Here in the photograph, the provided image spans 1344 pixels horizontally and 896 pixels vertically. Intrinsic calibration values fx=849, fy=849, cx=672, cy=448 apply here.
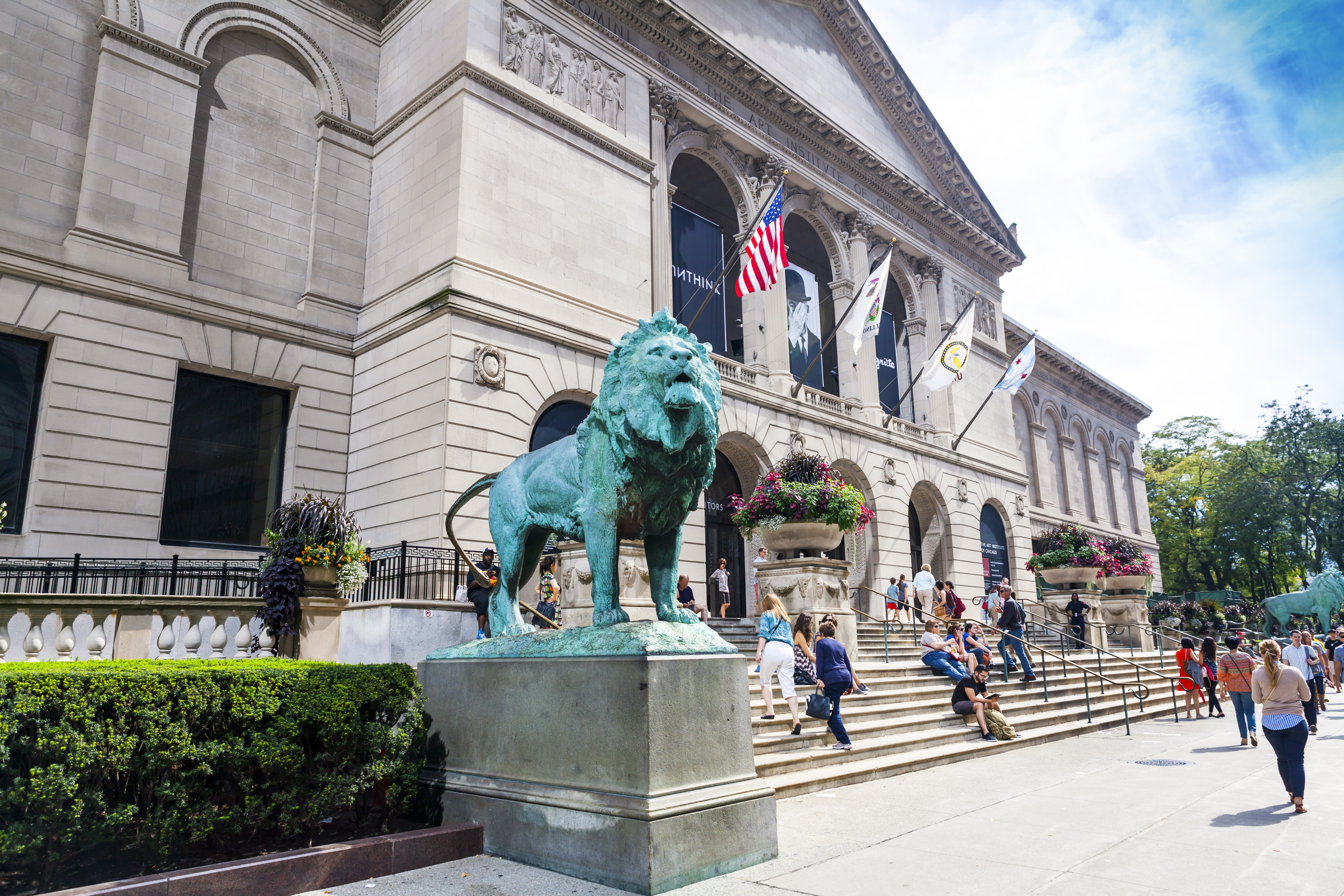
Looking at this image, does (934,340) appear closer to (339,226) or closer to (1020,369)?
(1020,369)

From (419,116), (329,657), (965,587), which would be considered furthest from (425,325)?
(965,587)

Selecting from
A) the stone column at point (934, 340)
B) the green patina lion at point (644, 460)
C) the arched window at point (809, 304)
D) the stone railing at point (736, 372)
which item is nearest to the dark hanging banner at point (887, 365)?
the stone column at point (934, 340)

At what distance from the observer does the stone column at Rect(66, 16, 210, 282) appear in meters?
17.2

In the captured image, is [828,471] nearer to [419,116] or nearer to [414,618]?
[414,618]

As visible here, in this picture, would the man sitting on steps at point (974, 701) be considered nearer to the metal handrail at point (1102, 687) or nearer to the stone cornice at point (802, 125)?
the metal handrail at point (1102, 687)

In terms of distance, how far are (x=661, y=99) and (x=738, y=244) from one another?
4860 mm

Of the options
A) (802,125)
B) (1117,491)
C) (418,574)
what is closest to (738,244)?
(802,125)

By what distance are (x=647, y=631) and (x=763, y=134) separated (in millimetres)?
25831

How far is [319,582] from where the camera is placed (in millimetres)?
12414

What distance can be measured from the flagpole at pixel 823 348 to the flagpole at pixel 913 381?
324cm

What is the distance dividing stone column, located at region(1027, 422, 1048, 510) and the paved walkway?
37.7m

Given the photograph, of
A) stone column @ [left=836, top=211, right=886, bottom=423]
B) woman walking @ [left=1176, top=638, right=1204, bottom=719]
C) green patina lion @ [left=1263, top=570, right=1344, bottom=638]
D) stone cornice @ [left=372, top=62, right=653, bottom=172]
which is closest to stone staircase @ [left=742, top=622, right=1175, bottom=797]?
woman walking @ [left=1176, top=638, right=1204, bottom=719]

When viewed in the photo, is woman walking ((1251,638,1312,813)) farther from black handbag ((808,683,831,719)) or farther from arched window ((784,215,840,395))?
arched window ((784,215,840,395))

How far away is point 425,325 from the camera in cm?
1881
